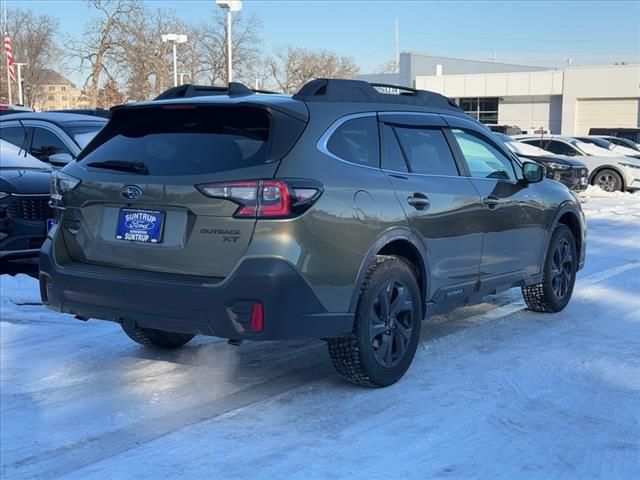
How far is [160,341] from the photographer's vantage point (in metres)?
5.52

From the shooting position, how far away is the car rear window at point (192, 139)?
4.16m

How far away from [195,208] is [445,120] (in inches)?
91.9

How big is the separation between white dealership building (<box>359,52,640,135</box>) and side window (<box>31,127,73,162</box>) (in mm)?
46373

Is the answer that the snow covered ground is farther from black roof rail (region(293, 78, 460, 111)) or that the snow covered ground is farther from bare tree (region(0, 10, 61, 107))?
bare tree (region(0, 10, 61, 107))

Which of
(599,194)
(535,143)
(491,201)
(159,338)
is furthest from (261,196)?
(535,143)

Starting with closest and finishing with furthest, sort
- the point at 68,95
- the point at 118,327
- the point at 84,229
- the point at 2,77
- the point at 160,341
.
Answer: the point at 84,229
the point at 160,341
the point at 118,327
the point at 2,77
the point at 68,95

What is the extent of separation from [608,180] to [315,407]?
1901 cm

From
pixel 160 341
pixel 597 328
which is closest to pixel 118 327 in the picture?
pixel 160 341

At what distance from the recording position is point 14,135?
36.3 ft

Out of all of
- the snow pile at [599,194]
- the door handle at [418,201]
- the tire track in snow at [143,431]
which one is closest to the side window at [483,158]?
the door handle at [418,201]

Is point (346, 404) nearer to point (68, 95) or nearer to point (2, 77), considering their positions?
point (2, 77)

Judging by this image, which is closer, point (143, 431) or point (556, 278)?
point (143, 431)

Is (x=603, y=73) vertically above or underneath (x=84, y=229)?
above

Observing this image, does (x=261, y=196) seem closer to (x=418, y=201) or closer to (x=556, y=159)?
(x=418, y=201)
